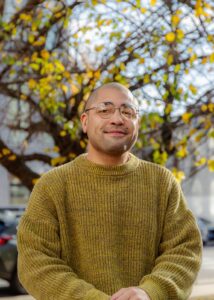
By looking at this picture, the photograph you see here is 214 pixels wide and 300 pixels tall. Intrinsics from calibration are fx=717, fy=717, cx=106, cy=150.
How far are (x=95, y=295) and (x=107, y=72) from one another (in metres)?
5.75

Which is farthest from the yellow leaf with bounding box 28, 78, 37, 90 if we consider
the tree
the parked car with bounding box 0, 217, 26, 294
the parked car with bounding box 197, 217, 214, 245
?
the parked car with bounding box 197, 217, 214, 245

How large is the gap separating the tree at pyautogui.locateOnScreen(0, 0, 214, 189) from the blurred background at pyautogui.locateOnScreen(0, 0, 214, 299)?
11mm

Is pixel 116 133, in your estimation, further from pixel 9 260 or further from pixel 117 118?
pixel 9 260

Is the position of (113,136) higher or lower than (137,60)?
lower

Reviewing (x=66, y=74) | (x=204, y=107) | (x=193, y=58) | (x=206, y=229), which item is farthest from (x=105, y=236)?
(x=206, y=229)

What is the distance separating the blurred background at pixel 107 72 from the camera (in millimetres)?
7055

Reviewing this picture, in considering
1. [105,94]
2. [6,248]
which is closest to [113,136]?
[105,94]

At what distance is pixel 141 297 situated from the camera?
7.18 feet

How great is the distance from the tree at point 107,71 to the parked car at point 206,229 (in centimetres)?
1745

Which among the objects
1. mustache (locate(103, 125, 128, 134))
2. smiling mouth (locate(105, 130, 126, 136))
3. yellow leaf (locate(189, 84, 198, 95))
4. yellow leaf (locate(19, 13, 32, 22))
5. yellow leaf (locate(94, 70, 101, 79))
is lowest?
smiling mouth (locate(105, 130, 126, 136))

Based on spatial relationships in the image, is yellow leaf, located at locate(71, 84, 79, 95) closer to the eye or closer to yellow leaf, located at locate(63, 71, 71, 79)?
yellow leaf, located at locate(63, 71, 71, 79)

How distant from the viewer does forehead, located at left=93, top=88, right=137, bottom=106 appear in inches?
97.7

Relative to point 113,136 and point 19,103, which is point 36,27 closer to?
point 19,103

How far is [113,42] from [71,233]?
18.5ft
